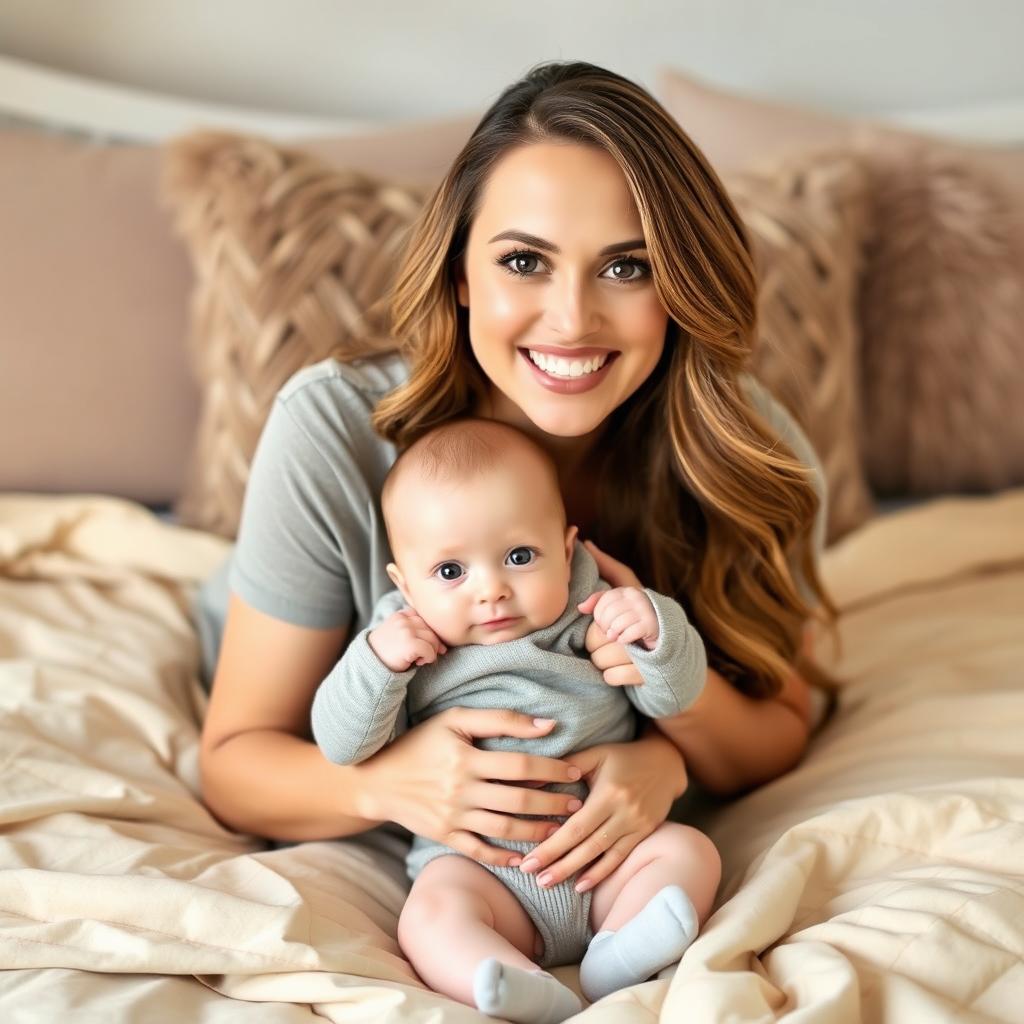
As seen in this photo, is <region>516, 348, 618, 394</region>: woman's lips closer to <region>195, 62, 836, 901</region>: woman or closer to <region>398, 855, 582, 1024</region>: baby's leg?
<region>195, 62, 836, 901</region>: woman

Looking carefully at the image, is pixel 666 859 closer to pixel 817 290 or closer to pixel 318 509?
pixel 318 509

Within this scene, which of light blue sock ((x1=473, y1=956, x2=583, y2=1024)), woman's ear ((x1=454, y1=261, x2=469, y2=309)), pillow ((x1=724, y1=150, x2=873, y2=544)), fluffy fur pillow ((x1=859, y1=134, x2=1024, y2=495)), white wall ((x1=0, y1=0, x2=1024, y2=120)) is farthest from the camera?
white wall ((x1=0, y1=0, x2=1024, y2=120))

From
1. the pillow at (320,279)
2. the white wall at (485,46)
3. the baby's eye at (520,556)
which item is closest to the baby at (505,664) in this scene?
the baby's eye at (520,556)

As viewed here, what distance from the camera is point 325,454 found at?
→ 139 cm

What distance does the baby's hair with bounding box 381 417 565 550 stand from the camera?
48.0 inches

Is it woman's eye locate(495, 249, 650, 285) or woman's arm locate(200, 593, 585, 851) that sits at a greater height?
woman's eye locate(495, 249, 650, 285)

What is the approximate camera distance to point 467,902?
1.15 meters

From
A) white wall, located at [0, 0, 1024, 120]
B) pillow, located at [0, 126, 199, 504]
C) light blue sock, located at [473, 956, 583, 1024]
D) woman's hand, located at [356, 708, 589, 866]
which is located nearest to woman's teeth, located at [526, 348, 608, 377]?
woman's hand, located at [356, 708, 589, 866]

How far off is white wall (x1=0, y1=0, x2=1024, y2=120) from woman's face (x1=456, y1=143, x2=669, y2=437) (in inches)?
53.4

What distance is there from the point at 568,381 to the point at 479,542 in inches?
8.1

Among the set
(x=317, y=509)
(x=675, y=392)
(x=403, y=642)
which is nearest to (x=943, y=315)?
(x=675, y=392)

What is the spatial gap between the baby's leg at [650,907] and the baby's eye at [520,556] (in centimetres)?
30

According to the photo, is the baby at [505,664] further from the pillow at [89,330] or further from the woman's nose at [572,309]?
the pillow at [89,330]

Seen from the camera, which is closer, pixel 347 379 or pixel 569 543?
pixel 569 543
